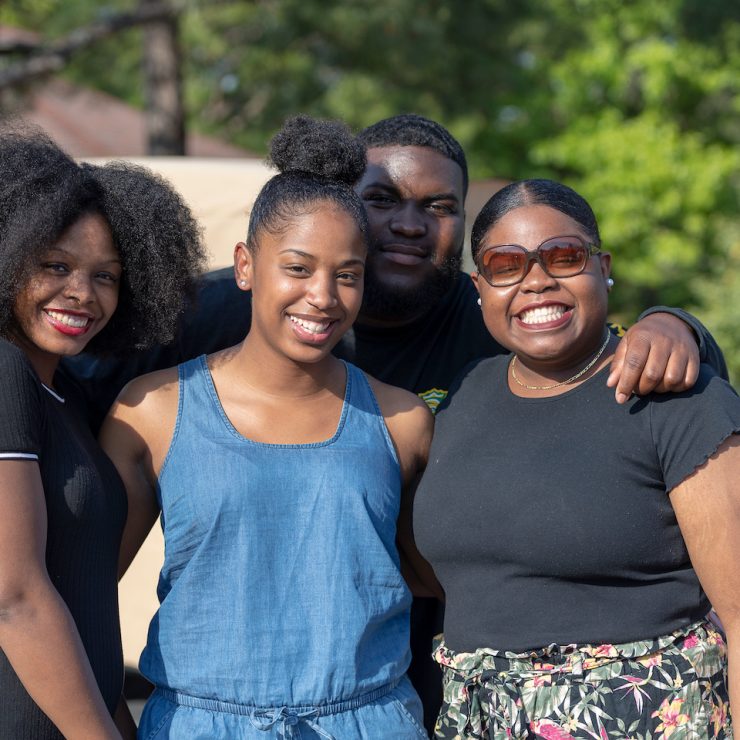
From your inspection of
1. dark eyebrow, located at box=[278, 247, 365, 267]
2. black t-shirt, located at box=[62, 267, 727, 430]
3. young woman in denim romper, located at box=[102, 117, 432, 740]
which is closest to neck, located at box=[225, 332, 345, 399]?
young woman in denim romper, located at box=[102, 117, 432, 740]

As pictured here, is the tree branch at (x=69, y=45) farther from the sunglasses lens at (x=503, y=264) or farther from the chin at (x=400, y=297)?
the sunglasses lens at (x=503, y=264)

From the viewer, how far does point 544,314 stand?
2.49 meters

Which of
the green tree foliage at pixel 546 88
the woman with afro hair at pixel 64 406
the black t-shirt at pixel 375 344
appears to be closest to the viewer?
the woman with afro hair at pixel 64 406

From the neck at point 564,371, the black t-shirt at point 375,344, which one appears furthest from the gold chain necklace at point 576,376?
the black t-shirt at point 375,344

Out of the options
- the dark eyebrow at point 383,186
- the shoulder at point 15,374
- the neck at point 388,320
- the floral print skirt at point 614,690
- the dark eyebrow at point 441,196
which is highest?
the dark eyebrow at point 383,186

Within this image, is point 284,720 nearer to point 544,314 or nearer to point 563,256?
point 544,314

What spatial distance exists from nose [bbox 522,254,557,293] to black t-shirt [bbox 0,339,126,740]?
3.51 feet

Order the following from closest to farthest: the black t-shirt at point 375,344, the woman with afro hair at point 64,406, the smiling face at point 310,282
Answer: the woman with afro hair at point 64,406 < the smiling face at point 310,282 < the black t-shirt at point 375,344

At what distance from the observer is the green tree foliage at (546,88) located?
12438 mm

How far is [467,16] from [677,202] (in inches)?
220

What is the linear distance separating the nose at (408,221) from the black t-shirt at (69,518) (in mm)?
1293

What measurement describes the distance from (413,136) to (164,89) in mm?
10644

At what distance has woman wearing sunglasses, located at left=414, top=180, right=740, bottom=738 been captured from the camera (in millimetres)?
2229

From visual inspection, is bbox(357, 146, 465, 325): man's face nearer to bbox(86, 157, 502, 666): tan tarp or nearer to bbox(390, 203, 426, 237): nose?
bbox(390, 203, 426, 237): nose
